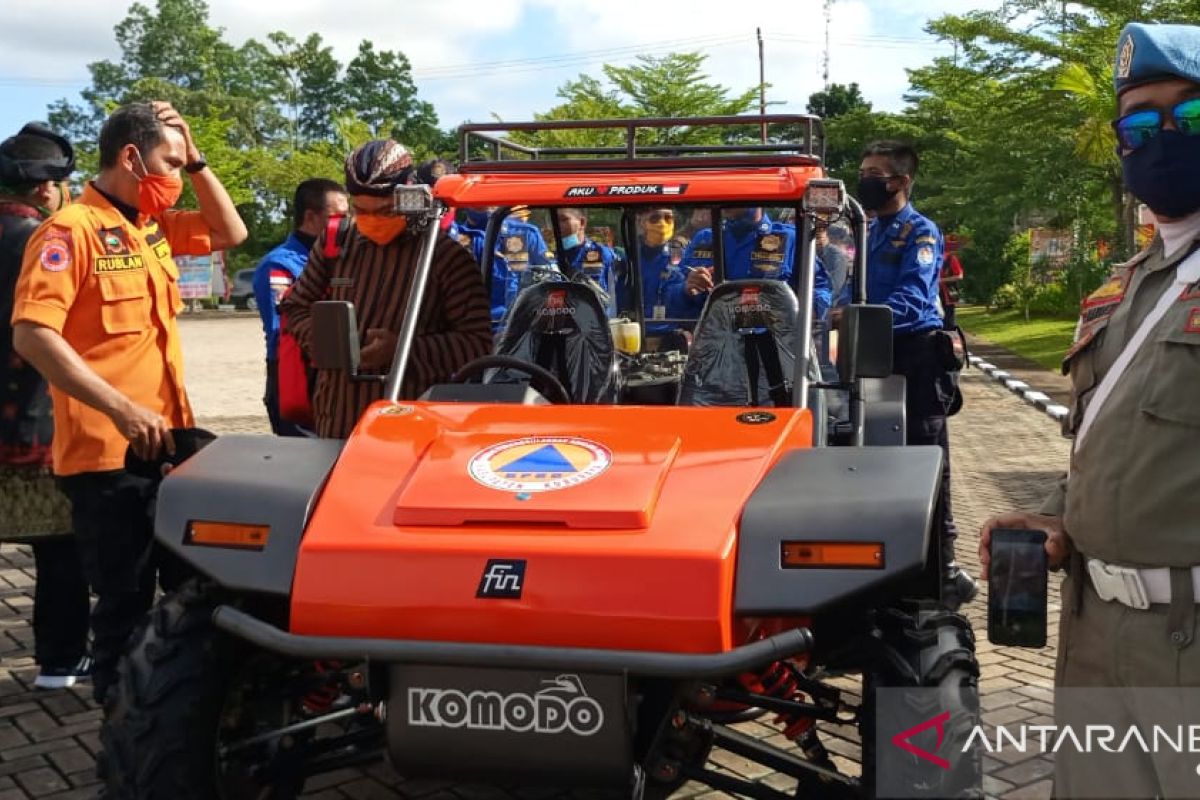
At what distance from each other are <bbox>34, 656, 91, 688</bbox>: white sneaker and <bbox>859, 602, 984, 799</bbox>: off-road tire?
3.44 metres

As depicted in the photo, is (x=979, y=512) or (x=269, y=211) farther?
(x=269, y=211)

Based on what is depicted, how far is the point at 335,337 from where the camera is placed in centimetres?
406

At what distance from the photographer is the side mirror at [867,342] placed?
3.74m

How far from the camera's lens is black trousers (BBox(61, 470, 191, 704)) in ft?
14.5

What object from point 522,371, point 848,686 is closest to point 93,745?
point 522,371

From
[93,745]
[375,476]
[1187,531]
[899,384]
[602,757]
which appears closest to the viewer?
[1187,531]

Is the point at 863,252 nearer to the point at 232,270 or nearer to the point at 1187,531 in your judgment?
the point at 1187,531

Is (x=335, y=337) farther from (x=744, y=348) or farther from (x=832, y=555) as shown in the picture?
(x=832, y=555)

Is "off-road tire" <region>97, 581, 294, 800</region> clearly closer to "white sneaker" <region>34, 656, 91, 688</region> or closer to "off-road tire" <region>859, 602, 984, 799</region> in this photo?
"off-road tire" <region>859, 602, 984, 799</region>

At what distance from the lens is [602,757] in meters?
2.79

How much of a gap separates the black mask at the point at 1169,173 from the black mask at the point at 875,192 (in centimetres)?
378

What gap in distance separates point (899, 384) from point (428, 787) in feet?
8.75

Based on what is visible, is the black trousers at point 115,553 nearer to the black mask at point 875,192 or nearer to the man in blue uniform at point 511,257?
the man in blue uniform at point 511,257

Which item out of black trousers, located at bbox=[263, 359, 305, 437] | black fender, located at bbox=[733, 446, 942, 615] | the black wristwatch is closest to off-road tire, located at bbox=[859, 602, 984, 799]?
black fender, located at bbox=[733, 446, 942, 615]
